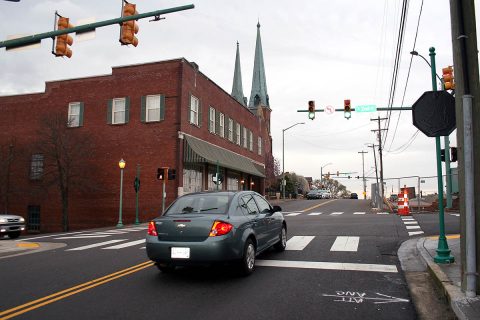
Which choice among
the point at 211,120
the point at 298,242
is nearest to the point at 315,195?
the point at 211,120

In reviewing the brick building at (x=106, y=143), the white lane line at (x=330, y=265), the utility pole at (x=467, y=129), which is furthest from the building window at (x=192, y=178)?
the utility pole at (x=467, y=129)

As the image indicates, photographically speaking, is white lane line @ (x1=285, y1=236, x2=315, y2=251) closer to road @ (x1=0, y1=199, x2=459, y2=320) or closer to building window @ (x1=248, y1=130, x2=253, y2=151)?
road @ (x1=0, y1=199, x2=459, y2=320)

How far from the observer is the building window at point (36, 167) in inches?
1097

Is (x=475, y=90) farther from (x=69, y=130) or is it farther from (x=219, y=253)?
(x=69, y=130)

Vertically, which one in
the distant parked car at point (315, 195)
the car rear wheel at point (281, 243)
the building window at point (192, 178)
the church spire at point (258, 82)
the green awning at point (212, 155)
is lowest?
the car rear wheel at point (281, 243)

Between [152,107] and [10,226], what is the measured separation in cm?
1251

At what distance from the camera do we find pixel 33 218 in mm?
29984

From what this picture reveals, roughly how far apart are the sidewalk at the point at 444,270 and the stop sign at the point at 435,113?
237 centimetres

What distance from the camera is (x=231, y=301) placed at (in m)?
5.88

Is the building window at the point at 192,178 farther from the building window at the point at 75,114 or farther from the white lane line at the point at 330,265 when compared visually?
the white lane line at the point at 330,265

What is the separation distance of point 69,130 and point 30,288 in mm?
23023

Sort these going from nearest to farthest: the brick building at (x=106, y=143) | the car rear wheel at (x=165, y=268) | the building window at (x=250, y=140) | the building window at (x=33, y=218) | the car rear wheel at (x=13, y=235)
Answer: the car rear wheel at (x=165, y=268)
the car rear wheel at (x=13, y=235)
the brick building at (x=106, y=143)
the building window at (x=33, y=218)
the building window at (x=250, y=140)

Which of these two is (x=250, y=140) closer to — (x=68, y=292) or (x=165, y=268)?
(x=165, y=268)

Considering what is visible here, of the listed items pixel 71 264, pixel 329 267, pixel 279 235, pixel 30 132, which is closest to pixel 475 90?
pixel 329 267
